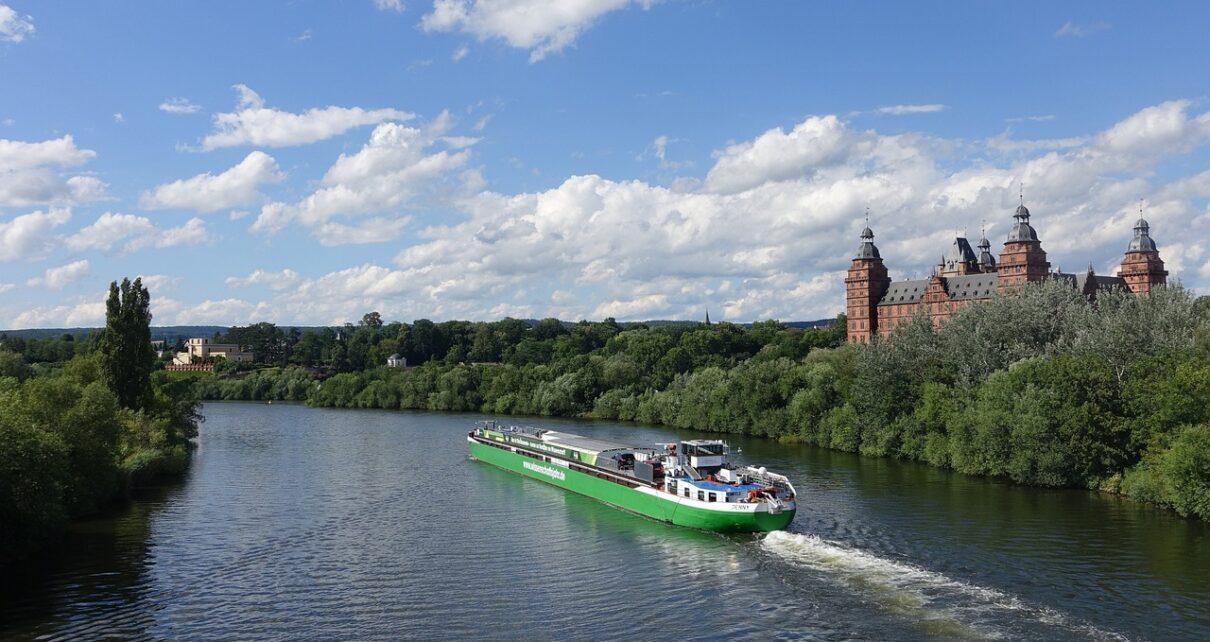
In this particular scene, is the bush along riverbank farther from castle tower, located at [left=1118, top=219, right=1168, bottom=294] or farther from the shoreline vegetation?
castle tower, located at [left=1118, top=219, right=1168, bottom=294]

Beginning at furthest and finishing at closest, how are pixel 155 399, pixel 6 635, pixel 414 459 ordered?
pixel 414 459 → pixel 155 399 → pixel 6 635

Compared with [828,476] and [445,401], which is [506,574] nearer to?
[828,476]

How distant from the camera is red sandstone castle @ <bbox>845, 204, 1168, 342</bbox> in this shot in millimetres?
142125

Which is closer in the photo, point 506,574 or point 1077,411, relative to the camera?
point 506,574

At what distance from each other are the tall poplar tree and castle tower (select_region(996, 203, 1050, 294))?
122m

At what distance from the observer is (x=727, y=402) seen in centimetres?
9338

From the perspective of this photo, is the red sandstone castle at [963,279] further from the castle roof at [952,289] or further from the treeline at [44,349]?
the treeline at [44,349]

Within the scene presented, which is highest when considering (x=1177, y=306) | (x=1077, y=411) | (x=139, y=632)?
(x=1177, y=306)

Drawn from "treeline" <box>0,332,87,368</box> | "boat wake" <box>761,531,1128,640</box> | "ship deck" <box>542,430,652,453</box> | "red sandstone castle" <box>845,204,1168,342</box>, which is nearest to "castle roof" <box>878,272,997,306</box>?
"red sandstone castle" <box>845,204,1168,342</box>

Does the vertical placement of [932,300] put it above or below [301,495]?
above

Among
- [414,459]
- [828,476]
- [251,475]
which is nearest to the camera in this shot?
[828,476]

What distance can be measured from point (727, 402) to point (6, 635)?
71.9 meters

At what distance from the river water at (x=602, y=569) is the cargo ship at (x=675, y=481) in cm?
99

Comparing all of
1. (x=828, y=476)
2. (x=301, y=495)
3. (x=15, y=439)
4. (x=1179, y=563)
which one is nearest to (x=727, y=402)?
(x=828, y=476)
